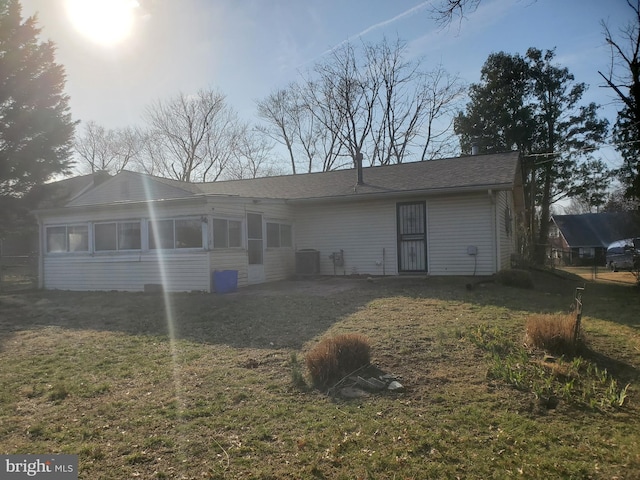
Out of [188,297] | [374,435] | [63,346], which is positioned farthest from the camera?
[188,297]

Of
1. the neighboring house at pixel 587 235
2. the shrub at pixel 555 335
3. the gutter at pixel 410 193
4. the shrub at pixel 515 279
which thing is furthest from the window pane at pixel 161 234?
the neighboring house at pixel 587 235

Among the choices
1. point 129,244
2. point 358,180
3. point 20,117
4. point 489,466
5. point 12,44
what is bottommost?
point 489,466

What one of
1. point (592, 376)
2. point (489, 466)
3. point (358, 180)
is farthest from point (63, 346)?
point (358, 180)

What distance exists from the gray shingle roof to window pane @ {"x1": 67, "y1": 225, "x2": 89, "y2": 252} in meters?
3.79

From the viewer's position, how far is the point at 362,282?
43.5 ft

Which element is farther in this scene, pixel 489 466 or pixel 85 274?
pixel 85 274

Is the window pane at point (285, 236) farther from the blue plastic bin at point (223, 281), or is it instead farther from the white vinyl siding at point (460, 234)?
the white vinyl siding at point (460, 234)

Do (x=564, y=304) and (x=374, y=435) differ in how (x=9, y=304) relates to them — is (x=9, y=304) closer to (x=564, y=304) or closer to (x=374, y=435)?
(x=374, y=435)

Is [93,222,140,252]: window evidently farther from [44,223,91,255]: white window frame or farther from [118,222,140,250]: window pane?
[44,223,91,255]: white window frame

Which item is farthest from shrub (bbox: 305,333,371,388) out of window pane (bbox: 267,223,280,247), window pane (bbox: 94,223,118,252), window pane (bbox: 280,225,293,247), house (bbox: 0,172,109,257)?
house (bbox: 0,172,109,257)

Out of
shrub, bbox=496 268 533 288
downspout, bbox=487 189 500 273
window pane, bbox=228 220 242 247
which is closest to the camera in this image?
shrub, bbox=496 268 533 288

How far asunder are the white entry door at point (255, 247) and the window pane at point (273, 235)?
44cm

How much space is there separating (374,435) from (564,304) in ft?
23.9

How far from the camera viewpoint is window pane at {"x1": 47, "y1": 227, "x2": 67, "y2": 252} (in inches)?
583
